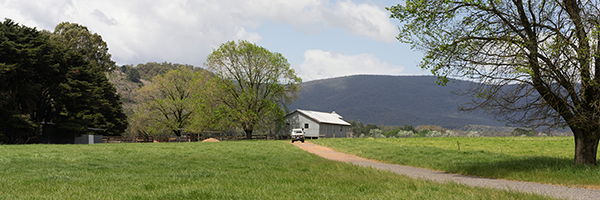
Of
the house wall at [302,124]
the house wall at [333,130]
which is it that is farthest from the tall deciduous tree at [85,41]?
the house wall at [333,130]

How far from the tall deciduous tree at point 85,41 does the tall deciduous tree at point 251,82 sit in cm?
2591

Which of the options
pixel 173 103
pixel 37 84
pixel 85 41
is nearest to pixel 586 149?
pixel 37 84

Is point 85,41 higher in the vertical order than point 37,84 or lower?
higher

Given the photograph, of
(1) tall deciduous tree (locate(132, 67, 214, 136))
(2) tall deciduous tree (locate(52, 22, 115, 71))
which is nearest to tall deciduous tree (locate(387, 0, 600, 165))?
(1) tall deciduous tree (locate(132, 67, 214, 136))

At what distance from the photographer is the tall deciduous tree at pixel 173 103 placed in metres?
54.2

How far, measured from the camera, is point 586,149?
1364 cm

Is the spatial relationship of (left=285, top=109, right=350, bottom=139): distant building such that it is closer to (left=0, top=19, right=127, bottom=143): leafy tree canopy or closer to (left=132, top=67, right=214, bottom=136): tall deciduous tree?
(left=132, top=67, right=214, bottom=136): tall deciduous tree

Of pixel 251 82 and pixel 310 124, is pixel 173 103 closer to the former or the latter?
pixel 251 82

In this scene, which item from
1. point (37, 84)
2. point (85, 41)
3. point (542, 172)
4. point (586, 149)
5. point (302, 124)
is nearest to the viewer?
point (542, 172)

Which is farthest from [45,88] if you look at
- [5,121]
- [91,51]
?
[91,51]

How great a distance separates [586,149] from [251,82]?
146 feet

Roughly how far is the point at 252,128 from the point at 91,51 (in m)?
37.5

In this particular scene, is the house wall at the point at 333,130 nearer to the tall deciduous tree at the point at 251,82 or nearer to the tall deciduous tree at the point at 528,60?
the tall deciduous tree at the point at 251,82

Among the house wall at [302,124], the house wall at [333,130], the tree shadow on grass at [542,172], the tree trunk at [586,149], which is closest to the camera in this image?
the tree shadow on grass at [542,172]
